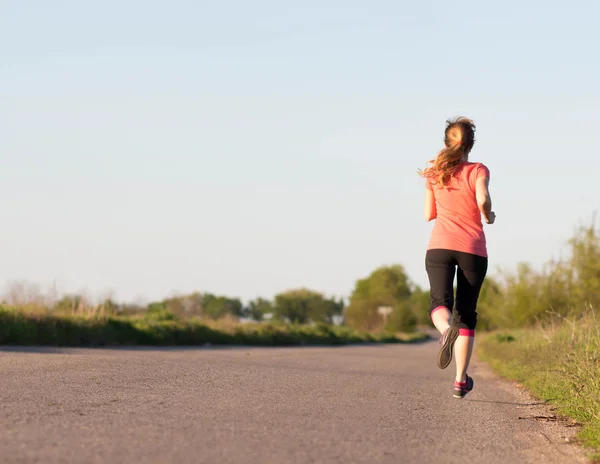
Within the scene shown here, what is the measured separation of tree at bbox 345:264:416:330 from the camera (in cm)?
8412

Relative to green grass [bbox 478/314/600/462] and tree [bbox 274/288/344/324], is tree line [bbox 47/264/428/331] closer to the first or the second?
tree [bbox 274/288/344/324]

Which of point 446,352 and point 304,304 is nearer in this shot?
point 446,352

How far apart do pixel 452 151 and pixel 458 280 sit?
3.81 feet

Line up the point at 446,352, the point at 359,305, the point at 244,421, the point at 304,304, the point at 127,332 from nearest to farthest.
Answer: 1. the point at 244,421
2. the point at 446,352
3. the point at 127,332
4. the point at 359,305
5. the point at 304,304

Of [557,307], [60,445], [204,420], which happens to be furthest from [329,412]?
[557,307]

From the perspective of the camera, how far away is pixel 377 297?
301ft

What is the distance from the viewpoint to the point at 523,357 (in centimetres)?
1438

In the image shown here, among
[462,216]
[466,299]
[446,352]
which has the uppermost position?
[462,216]

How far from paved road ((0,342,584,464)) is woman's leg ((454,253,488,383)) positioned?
532 mm

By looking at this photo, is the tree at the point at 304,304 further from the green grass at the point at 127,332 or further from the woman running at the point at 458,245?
the woman running at the point at 458,245

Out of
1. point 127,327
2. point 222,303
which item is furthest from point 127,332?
point 222,303

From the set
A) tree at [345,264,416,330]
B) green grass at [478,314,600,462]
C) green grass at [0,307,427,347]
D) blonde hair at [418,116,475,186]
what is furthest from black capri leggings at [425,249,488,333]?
tree at [345,264,416,330]

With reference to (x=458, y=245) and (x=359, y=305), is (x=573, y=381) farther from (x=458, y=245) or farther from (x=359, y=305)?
(x=359, y=305)

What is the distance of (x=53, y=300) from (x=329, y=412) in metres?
18.1
